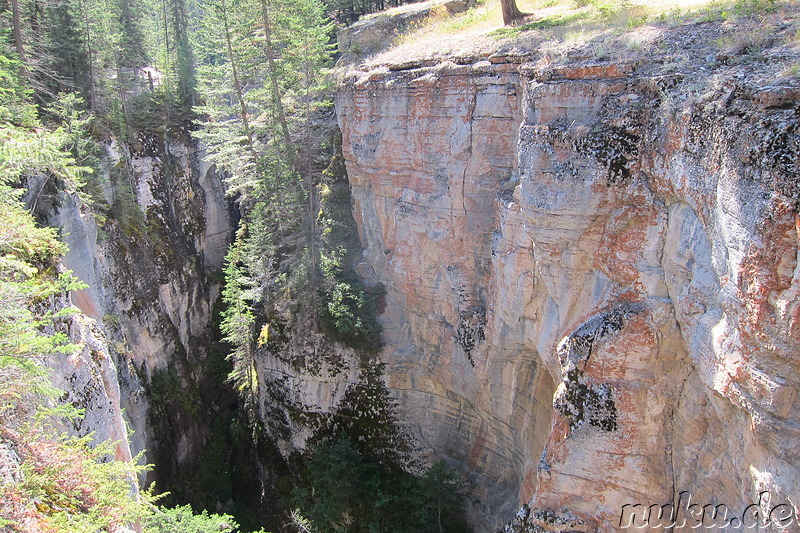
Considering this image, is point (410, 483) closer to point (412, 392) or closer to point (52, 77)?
point (412, 392)

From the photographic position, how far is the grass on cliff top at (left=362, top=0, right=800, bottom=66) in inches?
434

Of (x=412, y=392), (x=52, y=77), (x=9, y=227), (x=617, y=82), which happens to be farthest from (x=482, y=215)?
(x=52, y=77)

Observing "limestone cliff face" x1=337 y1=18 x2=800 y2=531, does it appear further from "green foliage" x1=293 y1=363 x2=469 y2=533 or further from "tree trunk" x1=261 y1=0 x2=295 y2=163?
"tree trunk" x1=261 y1=0 x2=295 y2=163

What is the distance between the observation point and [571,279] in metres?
11.4

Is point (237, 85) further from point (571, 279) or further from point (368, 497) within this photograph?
point (571, 279)

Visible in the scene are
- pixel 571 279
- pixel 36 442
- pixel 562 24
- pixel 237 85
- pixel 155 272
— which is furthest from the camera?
pixel 155 272

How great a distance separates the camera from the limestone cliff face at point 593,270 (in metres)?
7.29

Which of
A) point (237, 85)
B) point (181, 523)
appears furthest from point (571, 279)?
point (237, 85)

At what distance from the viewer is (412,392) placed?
18266 mm

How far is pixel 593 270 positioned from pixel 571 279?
0.57 metres

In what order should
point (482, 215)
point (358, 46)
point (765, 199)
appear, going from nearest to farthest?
1. point (765, 199)
2. point (482, 215)
3. point (358, 46)

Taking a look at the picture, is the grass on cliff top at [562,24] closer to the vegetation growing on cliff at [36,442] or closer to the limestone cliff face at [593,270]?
the limestone cliff face at [593,270]

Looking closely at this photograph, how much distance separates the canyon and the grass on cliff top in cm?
57

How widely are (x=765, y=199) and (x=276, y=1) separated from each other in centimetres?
1858
